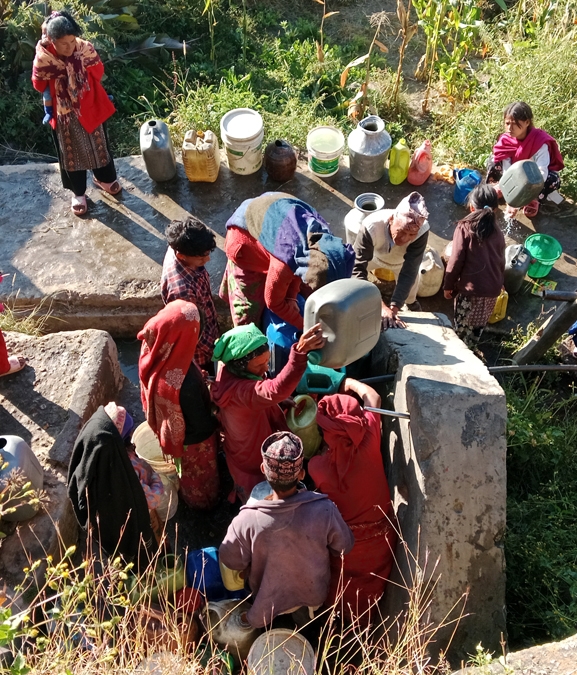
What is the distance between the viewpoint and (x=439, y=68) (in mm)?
6781

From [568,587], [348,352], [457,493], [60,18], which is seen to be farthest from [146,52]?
[568,587]

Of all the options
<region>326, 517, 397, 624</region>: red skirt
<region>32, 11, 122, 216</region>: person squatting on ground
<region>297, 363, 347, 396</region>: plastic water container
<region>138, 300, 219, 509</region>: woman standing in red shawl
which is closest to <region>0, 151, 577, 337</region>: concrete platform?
<region>32, 11, 122, 216</region>: person squatting on ground

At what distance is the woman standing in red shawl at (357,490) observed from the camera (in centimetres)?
282

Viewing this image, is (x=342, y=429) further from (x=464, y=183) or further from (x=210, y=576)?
(x=464, y=183)

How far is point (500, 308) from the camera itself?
4.62 meters

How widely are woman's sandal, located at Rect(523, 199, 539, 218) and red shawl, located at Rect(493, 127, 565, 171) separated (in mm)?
315

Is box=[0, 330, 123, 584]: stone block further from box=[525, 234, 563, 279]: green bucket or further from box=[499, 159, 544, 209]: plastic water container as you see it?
box=[525, 234, 563, 279]: green bucket

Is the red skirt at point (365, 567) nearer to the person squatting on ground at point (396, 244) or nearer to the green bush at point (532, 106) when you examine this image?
the person squatting on ground at point (396, 244)

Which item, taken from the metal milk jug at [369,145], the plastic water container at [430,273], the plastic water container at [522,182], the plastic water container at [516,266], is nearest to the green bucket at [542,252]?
the plastic water container at [516,266]

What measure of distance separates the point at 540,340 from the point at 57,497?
3.13m

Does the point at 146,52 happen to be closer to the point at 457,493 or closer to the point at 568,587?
the point at 457,493

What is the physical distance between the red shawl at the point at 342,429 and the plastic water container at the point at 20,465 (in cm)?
140

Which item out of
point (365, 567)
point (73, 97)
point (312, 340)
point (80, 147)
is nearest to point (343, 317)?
point (312, 340)

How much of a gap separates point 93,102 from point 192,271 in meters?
2.02
